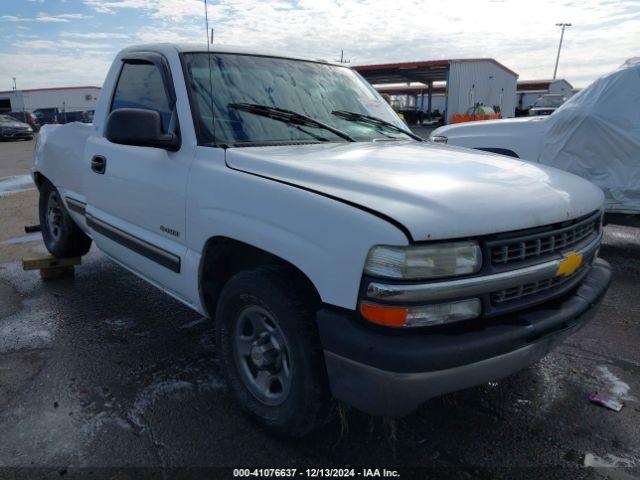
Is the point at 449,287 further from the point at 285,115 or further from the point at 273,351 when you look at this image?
the point at 285,115

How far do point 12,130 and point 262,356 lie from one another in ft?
100

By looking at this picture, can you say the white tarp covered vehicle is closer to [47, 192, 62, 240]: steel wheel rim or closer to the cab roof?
the cab roof

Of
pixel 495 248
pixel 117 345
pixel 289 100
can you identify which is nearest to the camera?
pixel 495 248

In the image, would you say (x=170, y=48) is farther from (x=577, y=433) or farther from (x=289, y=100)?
(x=577, y=433)

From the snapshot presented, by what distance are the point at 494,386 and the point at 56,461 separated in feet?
7.68

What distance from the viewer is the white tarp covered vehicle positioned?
5.25 meters

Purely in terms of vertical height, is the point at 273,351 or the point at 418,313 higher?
the point at 418,313

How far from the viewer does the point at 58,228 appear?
16.2ft

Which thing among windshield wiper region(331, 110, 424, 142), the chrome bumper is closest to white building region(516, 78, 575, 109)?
windshield wiper region(331, 110, 424, 142)

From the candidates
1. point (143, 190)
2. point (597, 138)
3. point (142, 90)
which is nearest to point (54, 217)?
point (142, 90)

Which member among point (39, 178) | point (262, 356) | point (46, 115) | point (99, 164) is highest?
point (99, 164)

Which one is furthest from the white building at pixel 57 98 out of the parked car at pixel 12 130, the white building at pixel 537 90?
the white building at pixel 537 90

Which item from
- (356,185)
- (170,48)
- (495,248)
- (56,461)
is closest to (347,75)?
(170,48)

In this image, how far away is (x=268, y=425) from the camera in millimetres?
2432
